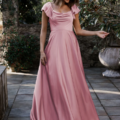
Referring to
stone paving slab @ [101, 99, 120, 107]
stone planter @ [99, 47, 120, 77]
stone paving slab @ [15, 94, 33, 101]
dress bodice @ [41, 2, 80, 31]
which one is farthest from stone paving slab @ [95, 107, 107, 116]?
stone planter @ [99, 47, 120, 77]

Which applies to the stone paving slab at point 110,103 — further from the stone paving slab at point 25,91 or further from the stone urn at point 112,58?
the stone urn at point 112,58

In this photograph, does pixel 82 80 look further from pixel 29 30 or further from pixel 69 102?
pixel 29 30

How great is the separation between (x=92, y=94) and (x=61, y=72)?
1.70 m

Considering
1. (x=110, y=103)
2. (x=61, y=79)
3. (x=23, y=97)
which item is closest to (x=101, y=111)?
(x=110, y=103)

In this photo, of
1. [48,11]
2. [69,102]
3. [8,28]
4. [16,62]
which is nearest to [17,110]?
[69,102]

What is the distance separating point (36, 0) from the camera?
6707mm

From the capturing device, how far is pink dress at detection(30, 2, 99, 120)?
2.17 metres

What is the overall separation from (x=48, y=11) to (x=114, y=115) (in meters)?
1.59

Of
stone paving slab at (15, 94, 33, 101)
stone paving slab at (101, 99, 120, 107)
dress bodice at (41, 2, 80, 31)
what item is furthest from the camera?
stone paving slab at (15, 94, 33, 101)

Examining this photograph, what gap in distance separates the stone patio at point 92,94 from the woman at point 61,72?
0.53m

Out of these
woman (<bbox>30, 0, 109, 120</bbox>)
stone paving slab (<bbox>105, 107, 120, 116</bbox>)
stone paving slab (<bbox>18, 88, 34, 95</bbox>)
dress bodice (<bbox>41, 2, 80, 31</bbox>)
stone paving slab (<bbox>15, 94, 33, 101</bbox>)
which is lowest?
stone paving slab (<bbox>18, 88, 34, 95</bbox>)

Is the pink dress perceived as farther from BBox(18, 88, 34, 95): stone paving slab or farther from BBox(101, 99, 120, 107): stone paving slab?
BBox(18, 88, 34, 95): stone paving slab

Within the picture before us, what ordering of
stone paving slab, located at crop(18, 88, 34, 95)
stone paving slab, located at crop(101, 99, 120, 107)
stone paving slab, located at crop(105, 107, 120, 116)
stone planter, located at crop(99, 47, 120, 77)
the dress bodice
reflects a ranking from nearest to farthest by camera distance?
the dress bodice < stone paving slab, located at crop(105, 107, 120, 116) < stone paving slab, located at crop(101, 99, 120, 107) < stone paving slab, located at crop(18, 88, 34, 95) < stone planter, located at crop(99, 47, 120, 77)

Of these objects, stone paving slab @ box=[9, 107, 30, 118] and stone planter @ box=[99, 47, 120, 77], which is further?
stone planter @ box=[99, 47, 120, 77]
